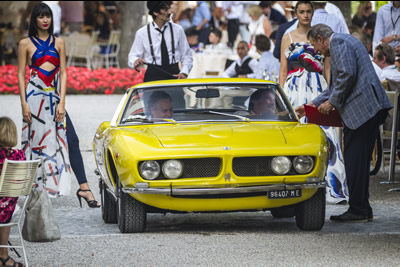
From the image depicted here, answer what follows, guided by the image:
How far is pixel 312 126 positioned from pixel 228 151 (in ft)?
3.47

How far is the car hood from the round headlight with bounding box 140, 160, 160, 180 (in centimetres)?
18

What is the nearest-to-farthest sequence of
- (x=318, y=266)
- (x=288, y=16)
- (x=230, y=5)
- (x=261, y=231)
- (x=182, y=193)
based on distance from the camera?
(x=318, y=266) < (x=182, y=193) < (x=261, y=231) < (x=288, y=16) < (x=230, y=5)

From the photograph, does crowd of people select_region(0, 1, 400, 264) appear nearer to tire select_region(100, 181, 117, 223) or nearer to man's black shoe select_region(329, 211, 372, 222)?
man's black shoe select_region(329, 211, 372, 222)

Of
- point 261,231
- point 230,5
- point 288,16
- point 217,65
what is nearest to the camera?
point 261,231

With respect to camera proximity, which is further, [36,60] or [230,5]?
[230,5]

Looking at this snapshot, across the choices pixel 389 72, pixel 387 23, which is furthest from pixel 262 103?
pixel 387 23

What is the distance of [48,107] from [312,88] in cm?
265

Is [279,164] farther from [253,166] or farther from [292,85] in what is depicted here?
[292,85]

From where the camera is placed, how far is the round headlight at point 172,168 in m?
7.52

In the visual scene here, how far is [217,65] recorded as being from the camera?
2130 centimetres

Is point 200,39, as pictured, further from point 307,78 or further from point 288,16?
point 307,78

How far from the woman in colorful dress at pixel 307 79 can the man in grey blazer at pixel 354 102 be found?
1157 mm

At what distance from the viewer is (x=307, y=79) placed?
9992mm

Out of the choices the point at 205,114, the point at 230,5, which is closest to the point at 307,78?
the point at 205,114
